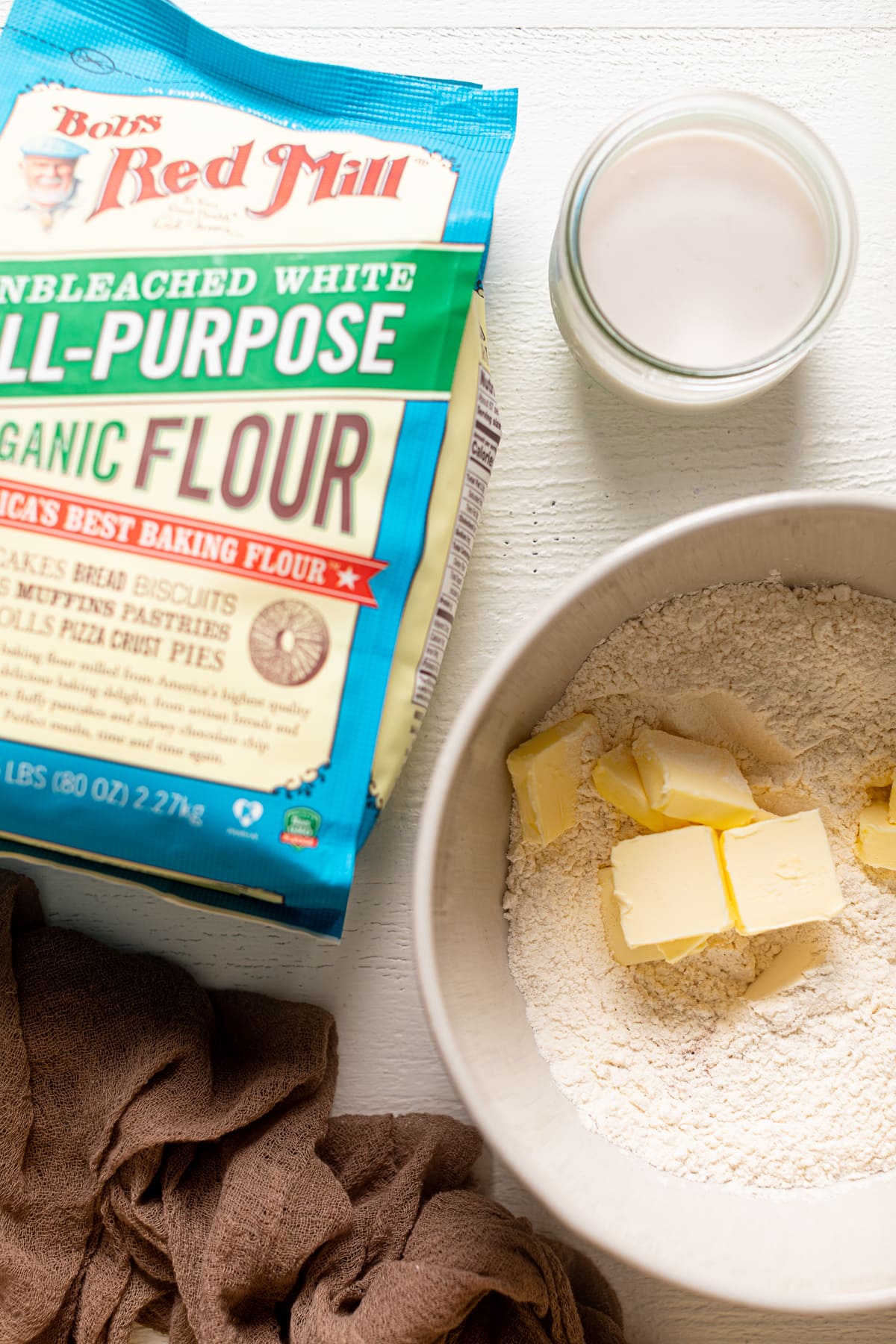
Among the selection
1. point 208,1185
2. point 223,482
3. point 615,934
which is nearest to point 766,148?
point 223,482

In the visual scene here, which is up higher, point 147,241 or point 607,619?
point 147,241

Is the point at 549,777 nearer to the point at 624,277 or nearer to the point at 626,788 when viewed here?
the point at 626,788

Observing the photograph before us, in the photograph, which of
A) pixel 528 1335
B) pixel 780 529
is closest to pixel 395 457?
pixel 780 529

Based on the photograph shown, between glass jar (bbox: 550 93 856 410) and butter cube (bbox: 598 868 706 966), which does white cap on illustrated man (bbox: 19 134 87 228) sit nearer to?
glass jar (bbox: 550 93 856 410)

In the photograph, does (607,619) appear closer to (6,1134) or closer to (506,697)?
(506,697)

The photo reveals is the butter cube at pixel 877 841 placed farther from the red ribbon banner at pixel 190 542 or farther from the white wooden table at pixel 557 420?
the red ribbon banner at pixel 190 542

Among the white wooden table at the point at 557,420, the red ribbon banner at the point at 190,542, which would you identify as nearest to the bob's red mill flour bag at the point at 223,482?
the red ribbon banner at the point at 190,542
